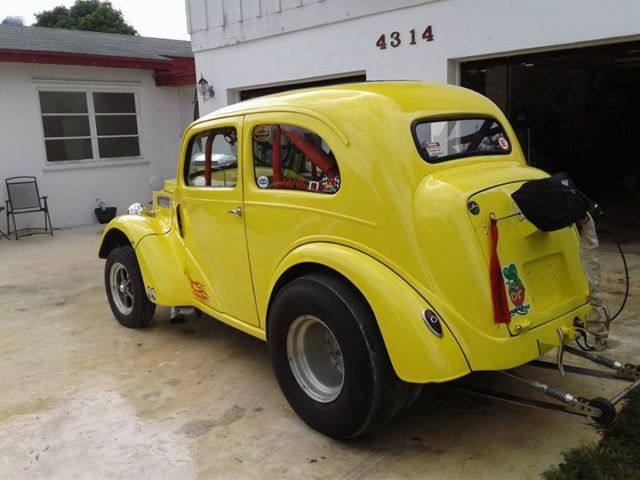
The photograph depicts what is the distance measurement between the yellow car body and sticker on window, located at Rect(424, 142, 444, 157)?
80 mm

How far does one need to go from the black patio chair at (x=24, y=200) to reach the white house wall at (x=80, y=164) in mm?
172

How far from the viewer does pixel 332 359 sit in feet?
11.0

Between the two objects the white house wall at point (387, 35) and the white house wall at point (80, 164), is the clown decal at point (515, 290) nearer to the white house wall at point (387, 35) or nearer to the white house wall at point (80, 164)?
the white house wall at point (387, 35)

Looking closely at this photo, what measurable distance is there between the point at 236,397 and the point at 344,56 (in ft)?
17.6

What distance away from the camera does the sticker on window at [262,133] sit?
3.70 metres

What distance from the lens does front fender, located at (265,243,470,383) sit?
2730 millimetres

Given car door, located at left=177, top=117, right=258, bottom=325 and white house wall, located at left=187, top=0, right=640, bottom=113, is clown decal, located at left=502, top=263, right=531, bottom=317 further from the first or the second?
white house wall, located at left=187, top=0, right=640, bottom=113

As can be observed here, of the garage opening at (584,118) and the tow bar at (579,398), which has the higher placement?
the garage opening at (584,118)

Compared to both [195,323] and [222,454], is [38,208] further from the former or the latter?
[222,454]

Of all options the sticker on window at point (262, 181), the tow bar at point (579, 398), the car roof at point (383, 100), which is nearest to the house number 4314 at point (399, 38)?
the car roof at point (383, 100)

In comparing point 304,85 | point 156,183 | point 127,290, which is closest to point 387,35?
point 304,85

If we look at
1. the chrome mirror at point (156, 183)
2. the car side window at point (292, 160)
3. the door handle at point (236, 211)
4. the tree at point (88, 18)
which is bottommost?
the door handle at point (236, 211)

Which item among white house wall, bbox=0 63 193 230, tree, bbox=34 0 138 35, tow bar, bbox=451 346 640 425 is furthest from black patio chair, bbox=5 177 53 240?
tree, bbox=34 0 138 35

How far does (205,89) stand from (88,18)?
3313 centimetres
